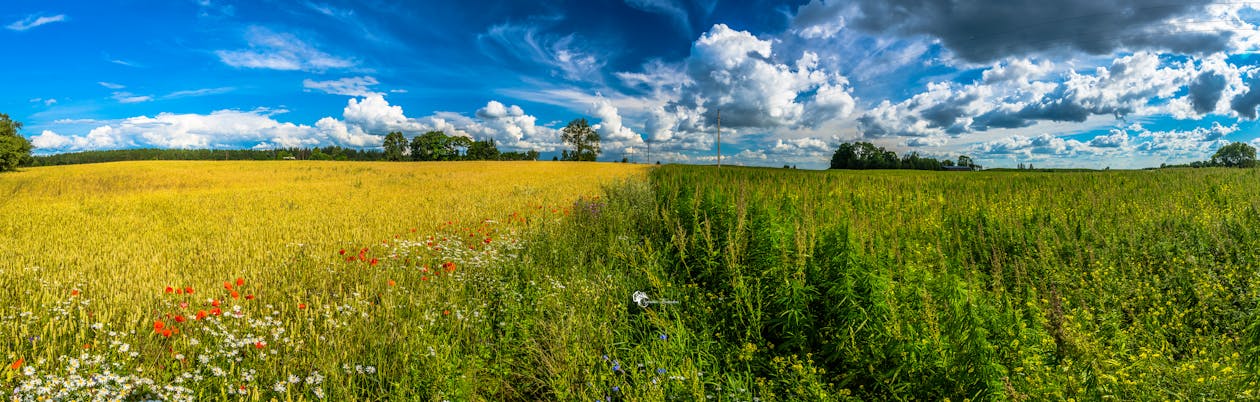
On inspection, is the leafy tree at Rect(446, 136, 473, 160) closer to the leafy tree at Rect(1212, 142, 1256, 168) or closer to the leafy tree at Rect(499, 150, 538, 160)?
the leafy tree at Rect(499, 150, 538, 160)

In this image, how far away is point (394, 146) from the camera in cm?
12244

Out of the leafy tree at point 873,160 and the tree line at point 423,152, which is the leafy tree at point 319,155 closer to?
the tree line at point 423,152

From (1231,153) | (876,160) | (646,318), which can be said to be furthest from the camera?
(876,160)

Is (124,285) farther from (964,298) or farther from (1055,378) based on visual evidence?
(1055,378)

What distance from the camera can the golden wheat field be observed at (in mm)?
3520

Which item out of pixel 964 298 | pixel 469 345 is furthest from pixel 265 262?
pixel 964 298

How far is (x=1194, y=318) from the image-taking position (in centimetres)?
505

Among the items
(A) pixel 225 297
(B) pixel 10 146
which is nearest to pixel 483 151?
(B) pixel 10 146

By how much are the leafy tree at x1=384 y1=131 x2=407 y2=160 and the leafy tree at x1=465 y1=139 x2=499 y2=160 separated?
1685 cm

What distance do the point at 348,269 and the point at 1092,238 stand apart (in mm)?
11547

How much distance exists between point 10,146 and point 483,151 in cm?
8678

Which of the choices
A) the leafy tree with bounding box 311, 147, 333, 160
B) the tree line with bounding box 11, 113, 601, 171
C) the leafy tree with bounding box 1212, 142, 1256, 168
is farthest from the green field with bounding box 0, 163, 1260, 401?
the leafy tree with bounding box 311, 147, 333, 160

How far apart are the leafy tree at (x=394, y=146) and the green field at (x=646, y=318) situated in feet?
409

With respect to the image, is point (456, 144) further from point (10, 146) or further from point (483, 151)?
point (10, 146)
